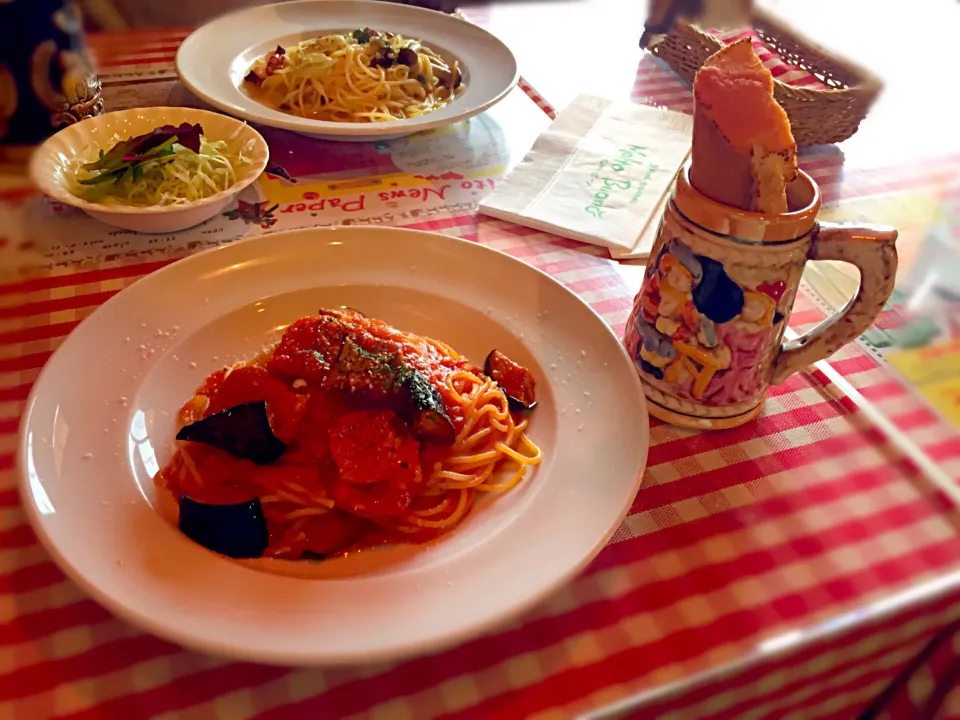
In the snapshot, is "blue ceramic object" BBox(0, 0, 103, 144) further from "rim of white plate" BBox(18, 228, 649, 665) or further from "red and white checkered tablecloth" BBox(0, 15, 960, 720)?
"rim of white plate" BBox(18, 228, 649, 665)

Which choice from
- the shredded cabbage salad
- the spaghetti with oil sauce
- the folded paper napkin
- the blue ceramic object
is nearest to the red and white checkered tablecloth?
the blue ceramic object

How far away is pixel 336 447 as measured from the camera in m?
0.94

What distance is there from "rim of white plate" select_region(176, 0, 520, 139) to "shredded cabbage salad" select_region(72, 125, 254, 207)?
0.72 ft

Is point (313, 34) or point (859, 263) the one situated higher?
point (859, 263)

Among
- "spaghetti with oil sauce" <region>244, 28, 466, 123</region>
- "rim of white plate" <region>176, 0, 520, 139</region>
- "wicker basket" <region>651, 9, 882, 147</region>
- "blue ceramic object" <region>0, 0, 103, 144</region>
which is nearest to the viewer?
"blue ceramic object" <region>0, 0, 103, 144</region>

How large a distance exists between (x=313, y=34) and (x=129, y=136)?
37.1 inches

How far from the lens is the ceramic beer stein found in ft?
3.00

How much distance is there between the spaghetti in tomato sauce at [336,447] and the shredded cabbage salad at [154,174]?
0.54 meters

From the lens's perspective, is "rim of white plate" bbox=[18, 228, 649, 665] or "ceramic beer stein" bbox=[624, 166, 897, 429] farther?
"ceramic beer stein" bbox=[624, 166, 897, 429]

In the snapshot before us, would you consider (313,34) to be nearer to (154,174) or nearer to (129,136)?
(129,136)

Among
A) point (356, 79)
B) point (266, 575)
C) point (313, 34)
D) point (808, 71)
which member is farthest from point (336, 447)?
point (808, 71)

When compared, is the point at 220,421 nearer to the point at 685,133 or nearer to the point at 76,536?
the point at 76,536

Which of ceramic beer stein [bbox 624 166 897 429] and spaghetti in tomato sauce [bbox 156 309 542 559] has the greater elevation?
ceramic beer stein [bbox 624 166 897 429]

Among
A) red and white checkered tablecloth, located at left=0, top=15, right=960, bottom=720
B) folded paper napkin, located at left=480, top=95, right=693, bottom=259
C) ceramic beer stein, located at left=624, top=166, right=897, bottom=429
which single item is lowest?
red and white checkered tablecloth, located at left=0, top=15, right=960, bottom=720
